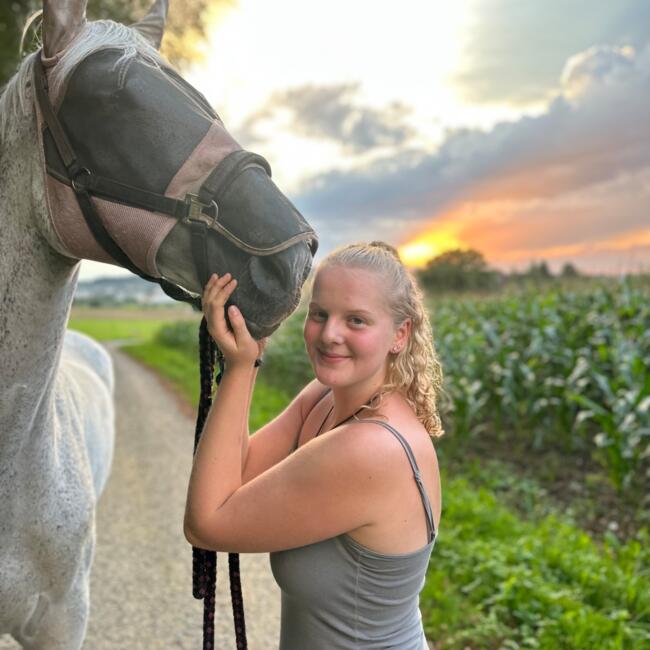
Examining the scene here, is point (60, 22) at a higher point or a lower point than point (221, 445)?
higher

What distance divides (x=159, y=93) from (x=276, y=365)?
33.2ft

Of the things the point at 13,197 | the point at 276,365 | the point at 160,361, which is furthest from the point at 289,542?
the point at 160,361

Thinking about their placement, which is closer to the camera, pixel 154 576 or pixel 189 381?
pixel 154 576

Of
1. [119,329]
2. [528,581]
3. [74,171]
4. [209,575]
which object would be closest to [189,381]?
[528,581]

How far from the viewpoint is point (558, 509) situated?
5.29 meters

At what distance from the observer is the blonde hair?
1.55 meters

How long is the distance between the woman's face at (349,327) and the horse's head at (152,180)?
9 centimetres

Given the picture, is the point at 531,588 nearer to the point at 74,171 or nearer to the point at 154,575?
the point at 154,575

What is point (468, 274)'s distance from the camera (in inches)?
900

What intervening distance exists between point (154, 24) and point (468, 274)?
2163cm

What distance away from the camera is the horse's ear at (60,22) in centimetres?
151

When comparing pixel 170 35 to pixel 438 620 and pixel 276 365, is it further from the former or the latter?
pixel 438 620

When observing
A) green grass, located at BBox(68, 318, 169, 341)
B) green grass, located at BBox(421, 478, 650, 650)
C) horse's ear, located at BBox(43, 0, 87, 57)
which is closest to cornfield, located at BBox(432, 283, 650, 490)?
green grass, located at BBox(421, 478, 650, 650)

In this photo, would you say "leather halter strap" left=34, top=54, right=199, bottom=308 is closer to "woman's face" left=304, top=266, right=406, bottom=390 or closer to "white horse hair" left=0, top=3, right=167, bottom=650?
"white horse hair" left=0, top=3, right=167, bottom=650
